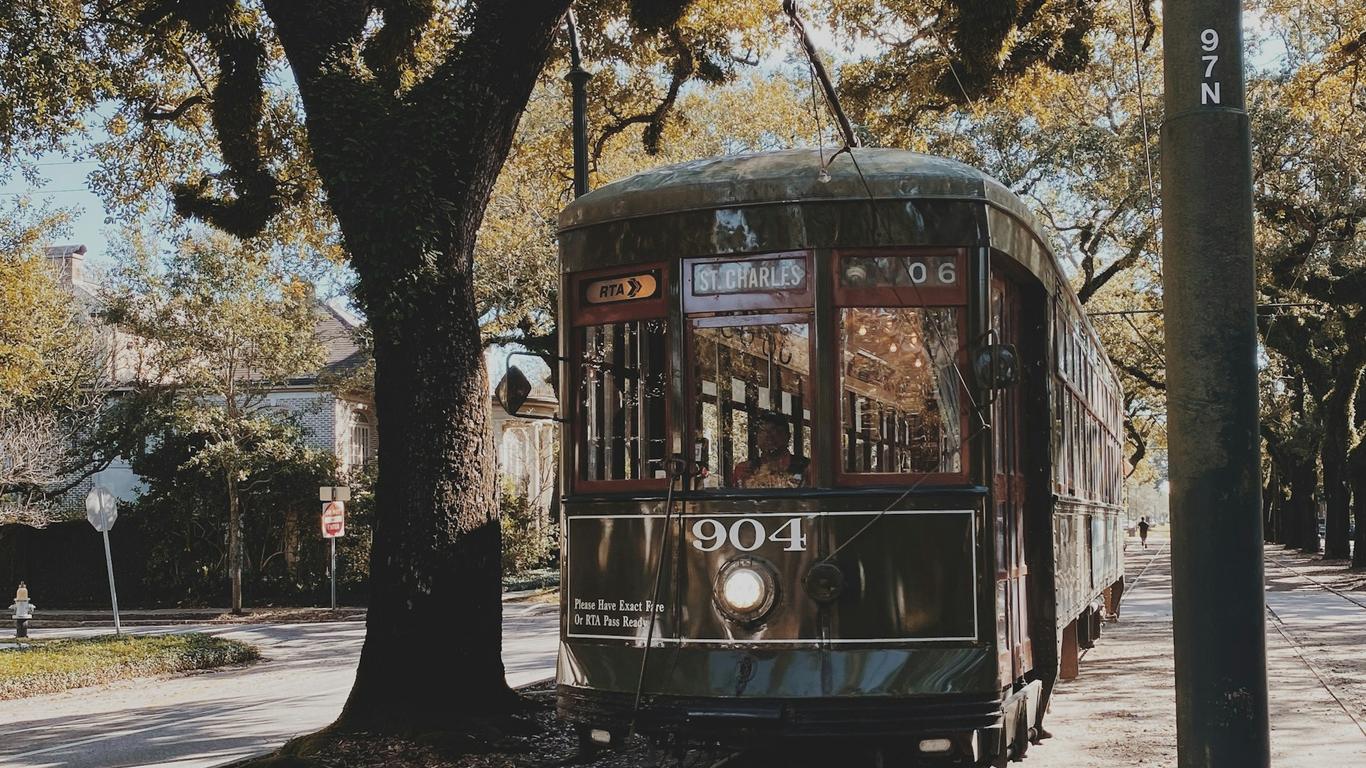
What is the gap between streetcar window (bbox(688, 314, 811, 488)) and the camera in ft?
22.1

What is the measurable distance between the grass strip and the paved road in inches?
11.0

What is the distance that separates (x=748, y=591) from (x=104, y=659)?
14.5 m

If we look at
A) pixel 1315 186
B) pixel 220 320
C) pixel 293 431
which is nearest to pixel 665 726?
pixel 1315 186

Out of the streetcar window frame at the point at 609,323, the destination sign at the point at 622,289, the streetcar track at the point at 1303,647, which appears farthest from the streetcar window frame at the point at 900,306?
the streetcar track at the point at 1303,647

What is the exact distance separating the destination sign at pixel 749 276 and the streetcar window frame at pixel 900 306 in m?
0.20

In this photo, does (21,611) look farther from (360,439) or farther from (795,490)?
A: (795,490)

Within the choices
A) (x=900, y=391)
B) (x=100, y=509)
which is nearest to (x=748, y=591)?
(x=900, y=391)

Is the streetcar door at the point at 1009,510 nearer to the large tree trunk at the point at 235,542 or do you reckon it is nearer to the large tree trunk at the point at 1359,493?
the large tree trunk at the point at 235,542

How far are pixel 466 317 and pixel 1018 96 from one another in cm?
891

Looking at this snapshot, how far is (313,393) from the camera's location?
125ft

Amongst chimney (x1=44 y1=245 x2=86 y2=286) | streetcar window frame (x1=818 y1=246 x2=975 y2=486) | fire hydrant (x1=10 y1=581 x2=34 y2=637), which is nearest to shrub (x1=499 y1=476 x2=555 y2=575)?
chimney (x1=44 y1=245 x2=86 y2=286)

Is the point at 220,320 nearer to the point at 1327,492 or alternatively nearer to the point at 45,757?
the point at 45,757

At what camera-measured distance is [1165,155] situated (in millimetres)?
4082

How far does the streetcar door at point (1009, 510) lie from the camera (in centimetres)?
686
